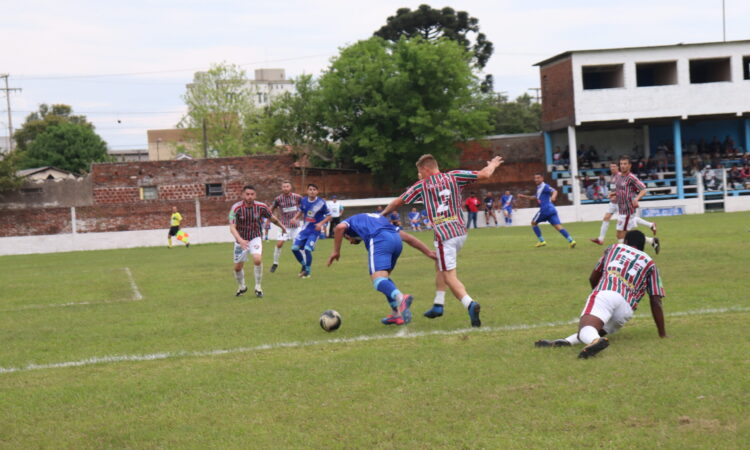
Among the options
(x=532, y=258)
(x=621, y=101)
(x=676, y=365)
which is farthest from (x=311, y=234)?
(x=621, y=101)

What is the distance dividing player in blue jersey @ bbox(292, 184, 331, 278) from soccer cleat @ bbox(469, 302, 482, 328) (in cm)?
914

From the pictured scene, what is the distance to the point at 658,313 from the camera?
768cm

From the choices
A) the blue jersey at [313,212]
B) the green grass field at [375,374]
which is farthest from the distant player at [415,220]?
the green grass field at [375,374]

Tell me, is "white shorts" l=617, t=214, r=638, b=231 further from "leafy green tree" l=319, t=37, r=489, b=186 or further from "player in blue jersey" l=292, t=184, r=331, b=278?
"leafy green tree" l=319, t=37, r=489, b=186

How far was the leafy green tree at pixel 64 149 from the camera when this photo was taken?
80.7 m

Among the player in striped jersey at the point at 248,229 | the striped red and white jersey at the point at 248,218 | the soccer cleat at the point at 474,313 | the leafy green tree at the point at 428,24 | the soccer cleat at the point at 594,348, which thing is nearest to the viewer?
the soccer cleat at the point at 594,348

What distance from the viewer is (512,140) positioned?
171ft

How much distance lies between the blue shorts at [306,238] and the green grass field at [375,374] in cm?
491

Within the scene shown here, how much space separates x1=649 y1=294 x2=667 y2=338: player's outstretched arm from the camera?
7.59 metres

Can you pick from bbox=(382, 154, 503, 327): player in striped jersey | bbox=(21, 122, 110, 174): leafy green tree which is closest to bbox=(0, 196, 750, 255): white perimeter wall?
bbox=(382, 154, 503, 327): player in striped jersey

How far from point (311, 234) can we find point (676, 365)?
1271 cm

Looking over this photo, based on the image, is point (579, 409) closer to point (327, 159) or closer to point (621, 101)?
point (621, 101)

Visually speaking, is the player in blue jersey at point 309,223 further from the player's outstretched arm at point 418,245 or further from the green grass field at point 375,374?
the player's outstretched arm at point 418,245

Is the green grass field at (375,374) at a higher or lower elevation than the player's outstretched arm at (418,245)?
lower
